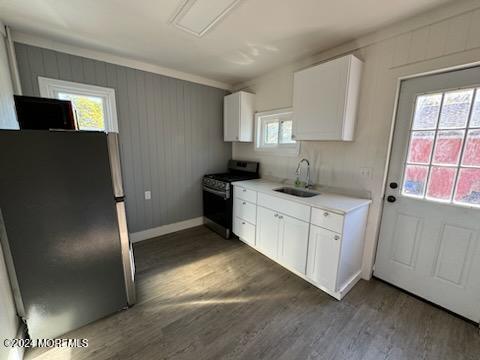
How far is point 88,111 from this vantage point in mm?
2391

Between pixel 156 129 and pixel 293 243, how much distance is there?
2437 mm

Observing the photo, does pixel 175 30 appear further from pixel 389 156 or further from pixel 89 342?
pixel 89 342

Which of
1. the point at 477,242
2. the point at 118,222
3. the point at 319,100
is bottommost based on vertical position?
the point at 477,242

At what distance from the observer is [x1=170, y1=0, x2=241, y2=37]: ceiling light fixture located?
4.89 ft

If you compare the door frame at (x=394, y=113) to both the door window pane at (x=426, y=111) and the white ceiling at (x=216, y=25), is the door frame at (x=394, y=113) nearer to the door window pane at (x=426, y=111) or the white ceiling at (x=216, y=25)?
the door window pane at (x=426, y=111)

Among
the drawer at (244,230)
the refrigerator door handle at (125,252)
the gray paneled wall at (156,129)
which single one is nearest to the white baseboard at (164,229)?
the gray paneled wall at (156,129)

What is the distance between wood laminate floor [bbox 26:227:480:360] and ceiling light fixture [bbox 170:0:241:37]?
252 centimetres

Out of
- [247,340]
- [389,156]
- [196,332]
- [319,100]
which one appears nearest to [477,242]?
[389,156]

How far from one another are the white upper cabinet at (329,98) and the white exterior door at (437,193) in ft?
1.40

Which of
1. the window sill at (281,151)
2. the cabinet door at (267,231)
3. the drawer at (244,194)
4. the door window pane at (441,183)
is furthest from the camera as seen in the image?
the window sill at (281,151)

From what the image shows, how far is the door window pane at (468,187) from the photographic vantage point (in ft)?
4.97

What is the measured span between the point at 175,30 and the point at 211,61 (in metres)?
0.75

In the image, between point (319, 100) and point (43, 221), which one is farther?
point (319, 100)

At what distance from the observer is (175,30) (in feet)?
6.07
